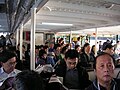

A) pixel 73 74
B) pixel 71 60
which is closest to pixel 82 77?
pixel 73 74

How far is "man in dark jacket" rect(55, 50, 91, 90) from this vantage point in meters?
3.28

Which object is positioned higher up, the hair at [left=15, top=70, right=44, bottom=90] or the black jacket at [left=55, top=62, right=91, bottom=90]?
the hair at [left=15, top=70, right=44, bottom=90]

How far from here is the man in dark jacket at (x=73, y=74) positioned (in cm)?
328

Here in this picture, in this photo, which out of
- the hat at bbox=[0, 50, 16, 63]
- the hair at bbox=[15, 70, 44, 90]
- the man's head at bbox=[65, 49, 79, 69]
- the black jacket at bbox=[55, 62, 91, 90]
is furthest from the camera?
the man's head at bbox=[65, 49, 79, 69]

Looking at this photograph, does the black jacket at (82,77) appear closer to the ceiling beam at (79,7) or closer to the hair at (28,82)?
the ceiling beam at (79,7)

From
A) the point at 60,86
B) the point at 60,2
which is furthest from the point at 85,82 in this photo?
the point at 60,2

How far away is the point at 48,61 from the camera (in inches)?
243

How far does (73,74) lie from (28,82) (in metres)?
2.10

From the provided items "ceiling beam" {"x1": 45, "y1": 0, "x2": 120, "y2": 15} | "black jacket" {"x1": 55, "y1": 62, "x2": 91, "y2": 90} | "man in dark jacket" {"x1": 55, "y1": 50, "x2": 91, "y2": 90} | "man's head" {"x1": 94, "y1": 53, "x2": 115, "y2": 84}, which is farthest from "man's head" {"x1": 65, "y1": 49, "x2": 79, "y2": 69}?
"man's head" {"x1": 94, "y1": 53, "x2": 115, "y2": 84}

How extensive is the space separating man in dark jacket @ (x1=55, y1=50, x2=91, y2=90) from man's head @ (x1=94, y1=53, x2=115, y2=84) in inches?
44.2

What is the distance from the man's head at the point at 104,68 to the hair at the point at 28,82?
2.96ft

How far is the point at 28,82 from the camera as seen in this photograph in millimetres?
1281

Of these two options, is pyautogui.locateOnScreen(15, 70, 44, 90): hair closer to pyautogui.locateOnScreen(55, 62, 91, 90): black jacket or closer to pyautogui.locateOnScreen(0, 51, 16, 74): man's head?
pyautogui.locateOnScreen(0, 51, 16, 74): man's head

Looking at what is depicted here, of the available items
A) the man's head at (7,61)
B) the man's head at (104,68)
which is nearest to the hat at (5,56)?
the man's head at (7,61)
